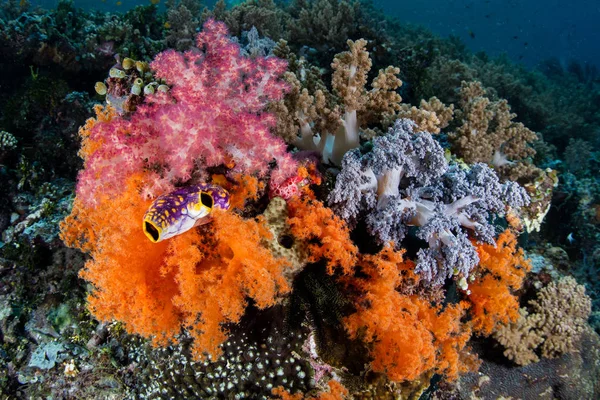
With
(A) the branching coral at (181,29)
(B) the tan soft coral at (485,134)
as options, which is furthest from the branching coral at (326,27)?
(B) the tan soft coral at (485,134)

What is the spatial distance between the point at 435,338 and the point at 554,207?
5.47 m

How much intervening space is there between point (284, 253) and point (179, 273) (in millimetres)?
819

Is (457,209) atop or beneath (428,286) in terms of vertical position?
atop

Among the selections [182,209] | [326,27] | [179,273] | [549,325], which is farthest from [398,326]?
[326,27]

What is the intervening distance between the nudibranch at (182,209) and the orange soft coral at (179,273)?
0.13 metres

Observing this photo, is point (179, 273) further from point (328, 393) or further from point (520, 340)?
point (520, 340)

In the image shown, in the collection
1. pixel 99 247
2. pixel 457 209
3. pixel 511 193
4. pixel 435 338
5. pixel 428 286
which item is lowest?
pixel 99 247

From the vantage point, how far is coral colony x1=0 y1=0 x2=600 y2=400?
8.68ft

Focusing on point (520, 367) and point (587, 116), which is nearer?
point (520, 367)

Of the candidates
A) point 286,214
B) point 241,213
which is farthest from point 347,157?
point 241,213

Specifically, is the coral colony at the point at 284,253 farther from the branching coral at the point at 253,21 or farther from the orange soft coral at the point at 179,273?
the branching coral at the point at 253,21

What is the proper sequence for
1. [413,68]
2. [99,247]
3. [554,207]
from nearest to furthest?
[99,247] → [554,207] → [413,68]

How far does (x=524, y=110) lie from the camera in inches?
412

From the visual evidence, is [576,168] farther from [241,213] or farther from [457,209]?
[241,213]
